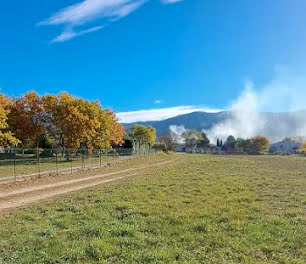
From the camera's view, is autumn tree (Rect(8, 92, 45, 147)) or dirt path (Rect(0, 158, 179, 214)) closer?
dirt path (Rect(0, 158, 179, 214))

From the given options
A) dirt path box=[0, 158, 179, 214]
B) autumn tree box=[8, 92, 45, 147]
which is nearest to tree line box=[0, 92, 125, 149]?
autumn tree box=[8, 92, 45, 147]

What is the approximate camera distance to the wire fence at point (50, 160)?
24.2 meters

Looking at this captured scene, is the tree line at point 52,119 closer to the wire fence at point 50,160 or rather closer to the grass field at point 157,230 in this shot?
the wire fence at point 50,160

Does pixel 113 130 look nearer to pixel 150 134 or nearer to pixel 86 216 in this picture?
pixel 150 134

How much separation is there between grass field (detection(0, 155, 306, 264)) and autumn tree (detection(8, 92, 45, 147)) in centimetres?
3092

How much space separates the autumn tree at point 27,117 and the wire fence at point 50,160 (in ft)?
7.70

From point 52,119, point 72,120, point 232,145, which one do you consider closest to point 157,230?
point 72,120

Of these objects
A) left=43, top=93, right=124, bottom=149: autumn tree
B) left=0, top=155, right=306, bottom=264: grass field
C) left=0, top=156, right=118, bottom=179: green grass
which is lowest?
left=0, top=155, right=306, bottom=264: grass field

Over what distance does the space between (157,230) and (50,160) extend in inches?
1118

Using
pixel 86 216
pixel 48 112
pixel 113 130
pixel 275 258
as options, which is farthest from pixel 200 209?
pixel 113 130

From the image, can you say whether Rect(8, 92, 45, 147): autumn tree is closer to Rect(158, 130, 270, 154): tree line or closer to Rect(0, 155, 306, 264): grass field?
Rect(0, 155, 306, 264): grass field

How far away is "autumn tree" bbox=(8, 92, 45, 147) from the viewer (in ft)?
135

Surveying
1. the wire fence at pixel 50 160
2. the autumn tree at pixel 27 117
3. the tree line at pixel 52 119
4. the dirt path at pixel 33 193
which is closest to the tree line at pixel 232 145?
the wire fence at pixel 50 160

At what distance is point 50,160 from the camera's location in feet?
114
